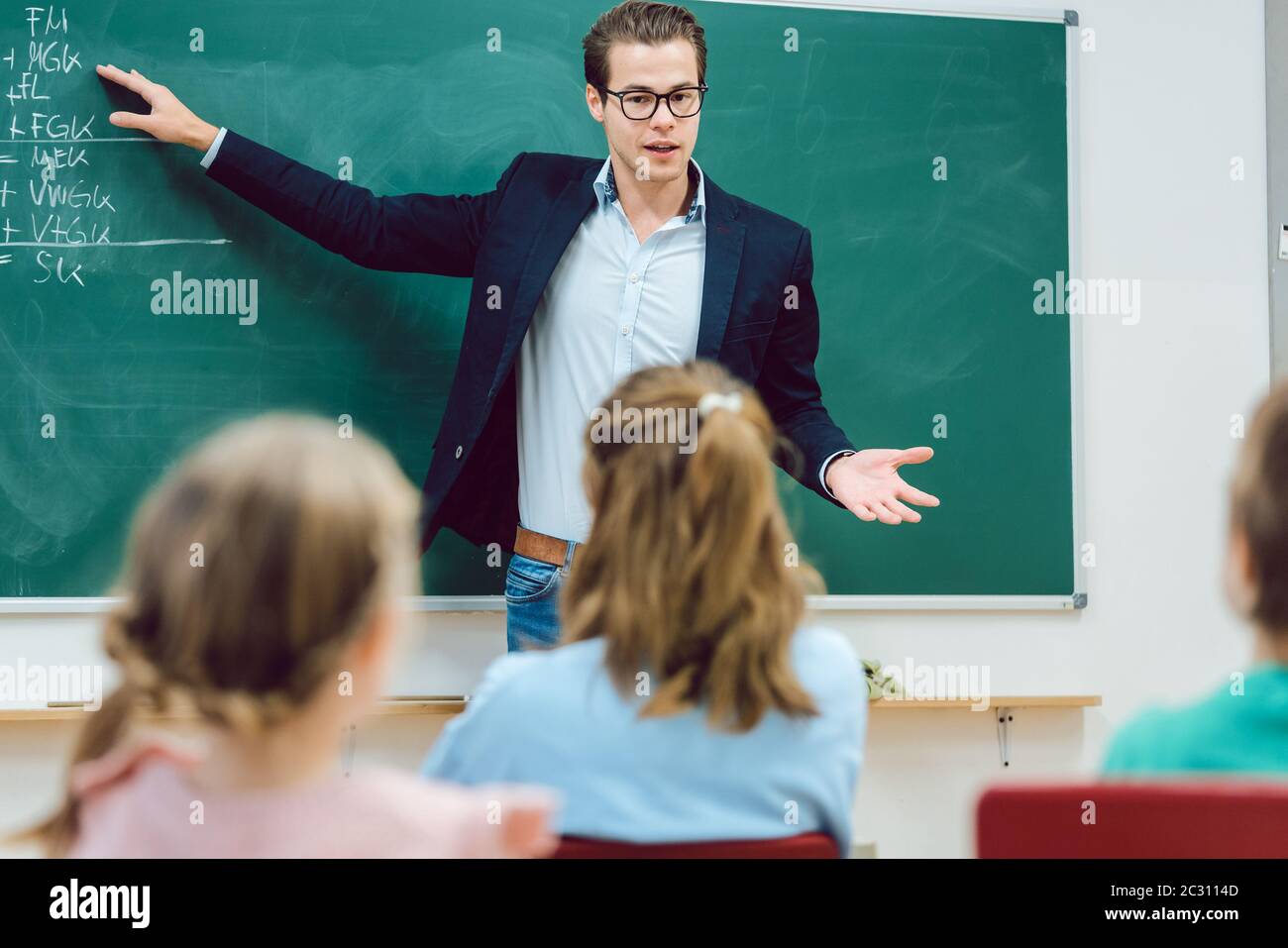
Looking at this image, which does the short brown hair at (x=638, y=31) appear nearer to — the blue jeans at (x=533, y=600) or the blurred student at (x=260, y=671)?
the blue jeans at (x=533, y=600)

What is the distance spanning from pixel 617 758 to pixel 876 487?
1333 millimetres

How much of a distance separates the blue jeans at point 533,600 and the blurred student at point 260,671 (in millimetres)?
1521

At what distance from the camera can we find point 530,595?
2.46 metres

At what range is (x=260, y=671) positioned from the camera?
865mm

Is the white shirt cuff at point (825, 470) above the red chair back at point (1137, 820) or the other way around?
above

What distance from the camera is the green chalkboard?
258 centimetres

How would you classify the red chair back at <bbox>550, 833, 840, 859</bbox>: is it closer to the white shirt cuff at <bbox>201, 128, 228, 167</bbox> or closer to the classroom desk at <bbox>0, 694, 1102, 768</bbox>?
the classroom desk at <bbox>0, 694, 1102, 768</bbox>

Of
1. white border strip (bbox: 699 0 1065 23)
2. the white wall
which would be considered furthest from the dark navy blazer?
the white wall

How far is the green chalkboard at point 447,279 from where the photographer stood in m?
2.58

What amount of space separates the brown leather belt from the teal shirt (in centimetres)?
152

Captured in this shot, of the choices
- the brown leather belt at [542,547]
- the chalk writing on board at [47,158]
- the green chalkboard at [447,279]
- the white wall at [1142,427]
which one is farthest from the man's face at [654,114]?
the chalk writing on board at [47,158]

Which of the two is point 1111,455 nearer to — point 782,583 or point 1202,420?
point 1202,420

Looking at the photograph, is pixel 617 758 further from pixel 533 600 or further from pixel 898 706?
pixel 898 706
